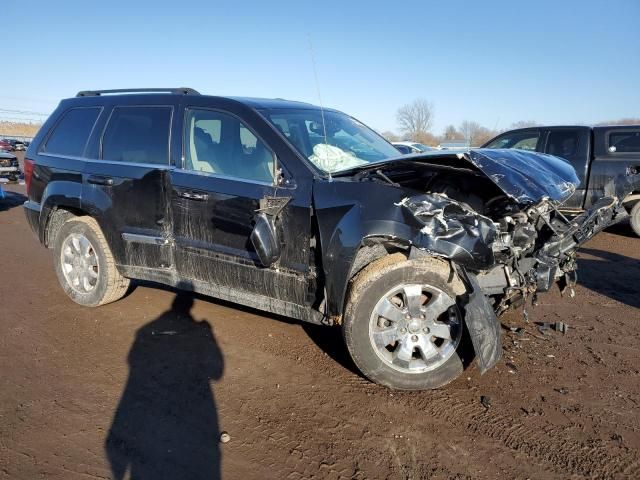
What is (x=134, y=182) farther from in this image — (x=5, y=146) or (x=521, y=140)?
(x=5, y=146)

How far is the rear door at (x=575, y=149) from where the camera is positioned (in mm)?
7676

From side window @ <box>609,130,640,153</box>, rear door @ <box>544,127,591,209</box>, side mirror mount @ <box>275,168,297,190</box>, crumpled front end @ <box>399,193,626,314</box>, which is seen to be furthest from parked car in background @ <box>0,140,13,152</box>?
crumpled front end @ <box>399,193,626,314</box>

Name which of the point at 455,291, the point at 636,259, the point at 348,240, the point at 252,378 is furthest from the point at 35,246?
the point at 636,259

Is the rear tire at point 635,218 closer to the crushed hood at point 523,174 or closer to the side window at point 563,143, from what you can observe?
the side window at point 563,143

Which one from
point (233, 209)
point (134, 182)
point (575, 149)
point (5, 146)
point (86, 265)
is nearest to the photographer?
point (233, 209)

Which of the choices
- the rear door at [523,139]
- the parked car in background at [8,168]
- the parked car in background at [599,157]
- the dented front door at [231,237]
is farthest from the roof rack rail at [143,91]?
the parked car in background at [8,168]

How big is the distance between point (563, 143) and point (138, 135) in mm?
6863

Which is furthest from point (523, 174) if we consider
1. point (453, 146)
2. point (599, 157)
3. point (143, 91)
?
point (599, 157)

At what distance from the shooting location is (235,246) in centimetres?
369

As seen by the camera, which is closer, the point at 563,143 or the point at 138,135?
the point at 138,135

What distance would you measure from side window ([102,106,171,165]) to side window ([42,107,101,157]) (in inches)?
11.9

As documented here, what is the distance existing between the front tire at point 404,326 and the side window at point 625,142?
6184 mm

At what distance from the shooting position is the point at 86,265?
4730 millimetres

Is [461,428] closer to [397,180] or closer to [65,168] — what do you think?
[397,180]
